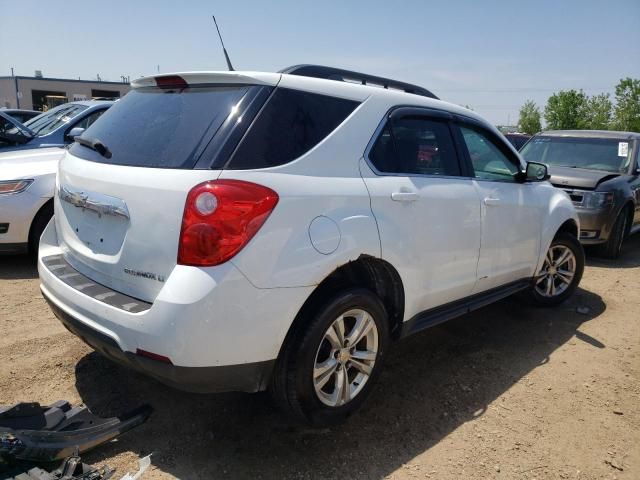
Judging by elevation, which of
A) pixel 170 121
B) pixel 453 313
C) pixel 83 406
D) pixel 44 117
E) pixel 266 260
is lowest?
pixel 83 406

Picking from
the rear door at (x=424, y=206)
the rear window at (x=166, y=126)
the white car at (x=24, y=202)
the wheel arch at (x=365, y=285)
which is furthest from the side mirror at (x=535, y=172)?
the white car at (x=24, y=202)

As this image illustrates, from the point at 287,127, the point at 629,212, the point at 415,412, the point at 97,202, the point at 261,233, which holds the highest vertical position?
A: the point at 287,127

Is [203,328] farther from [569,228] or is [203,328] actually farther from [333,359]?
[569,228]

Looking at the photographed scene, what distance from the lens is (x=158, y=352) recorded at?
7.02ft

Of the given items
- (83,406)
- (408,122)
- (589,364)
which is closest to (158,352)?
(83,406)

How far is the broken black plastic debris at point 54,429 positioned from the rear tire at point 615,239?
6538 mm

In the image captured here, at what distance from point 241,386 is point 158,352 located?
41 centimetres

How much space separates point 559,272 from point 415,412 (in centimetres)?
264

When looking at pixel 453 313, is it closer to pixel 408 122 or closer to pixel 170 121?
pixel 408 122

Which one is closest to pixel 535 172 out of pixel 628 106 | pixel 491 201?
pixel 491 201

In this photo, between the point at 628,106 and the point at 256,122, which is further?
the point at 628,106

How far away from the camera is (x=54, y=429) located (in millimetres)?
2369

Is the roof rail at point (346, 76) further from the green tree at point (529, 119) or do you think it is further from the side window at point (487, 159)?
the green tree at point (529, 119)

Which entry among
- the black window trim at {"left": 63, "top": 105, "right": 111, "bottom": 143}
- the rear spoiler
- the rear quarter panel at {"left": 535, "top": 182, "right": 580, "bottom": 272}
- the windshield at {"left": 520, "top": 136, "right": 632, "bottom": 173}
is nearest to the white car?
the black window trim at {"left": 63, "top": 105, "right": 111, "bottom": 143}
